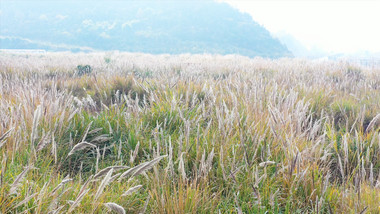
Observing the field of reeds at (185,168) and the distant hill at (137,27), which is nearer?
the field of reeds at (185,168)

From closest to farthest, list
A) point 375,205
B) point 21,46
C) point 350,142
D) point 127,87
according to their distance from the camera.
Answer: point 375,205
point 350,142
point 127,87
point 21,46

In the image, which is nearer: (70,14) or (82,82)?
(82,82)

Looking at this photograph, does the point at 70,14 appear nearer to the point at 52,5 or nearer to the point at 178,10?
the point at 52,5

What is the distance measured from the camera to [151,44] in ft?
251

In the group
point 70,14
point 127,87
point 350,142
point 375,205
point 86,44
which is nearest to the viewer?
point 375,205

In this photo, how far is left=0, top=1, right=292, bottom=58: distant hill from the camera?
7431 cm

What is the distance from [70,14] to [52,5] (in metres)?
15.1

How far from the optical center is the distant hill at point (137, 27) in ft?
244

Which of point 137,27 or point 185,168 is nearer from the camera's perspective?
point 185,168

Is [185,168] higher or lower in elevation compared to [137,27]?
lower

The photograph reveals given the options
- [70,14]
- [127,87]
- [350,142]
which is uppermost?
[70,14]

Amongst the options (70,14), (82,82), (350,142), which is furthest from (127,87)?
(70,14)

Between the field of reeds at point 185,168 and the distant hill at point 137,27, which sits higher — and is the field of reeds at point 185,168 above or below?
below

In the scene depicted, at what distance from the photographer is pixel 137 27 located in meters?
86.6
